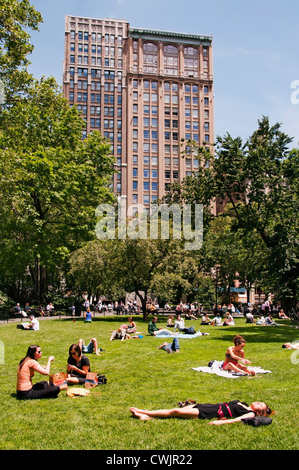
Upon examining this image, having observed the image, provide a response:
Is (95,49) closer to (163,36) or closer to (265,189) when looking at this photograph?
(163,36)

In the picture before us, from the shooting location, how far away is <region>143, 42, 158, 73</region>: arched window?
91812mm

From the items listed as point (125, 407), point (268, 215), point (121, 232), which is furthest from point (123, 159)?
point (125, 407)

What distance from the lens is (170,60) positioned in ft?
305

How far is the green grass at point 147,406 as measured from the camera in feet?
19.7

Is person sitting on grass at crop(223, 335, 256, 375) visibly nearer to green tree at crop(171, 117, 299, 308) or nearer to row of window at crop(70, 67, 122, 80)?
green tree at crop(171, 117, 299, 308)

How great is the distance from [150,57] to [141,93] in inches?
371

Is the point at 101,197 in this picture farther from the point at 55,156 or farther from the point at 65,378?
the point at 65,378

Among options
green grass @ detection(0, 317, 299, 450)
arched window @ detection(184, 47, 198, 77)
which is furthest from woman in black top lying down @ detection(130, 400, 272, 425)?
arched window @ detection(184, 47, 198, 77)

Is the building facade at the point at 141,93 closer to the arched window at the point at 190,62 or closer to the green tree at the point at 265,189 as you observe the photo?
the arched window at the point at 190,62

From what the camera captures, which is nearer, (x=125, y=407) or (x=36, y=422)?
(x=36, y=422)

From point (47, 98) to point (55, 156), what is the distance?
217 inches

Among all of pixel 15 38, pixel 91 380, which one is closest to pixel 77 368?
pixel 91 380

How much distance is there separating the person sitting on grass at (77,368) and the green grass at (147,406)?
0.66 m

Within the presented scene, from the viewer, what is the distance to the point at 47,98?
28.7 m
